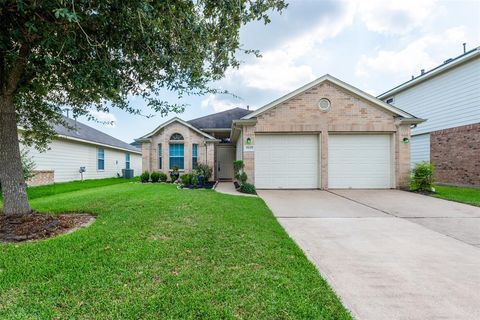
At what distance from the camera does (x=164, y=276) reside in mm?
2793

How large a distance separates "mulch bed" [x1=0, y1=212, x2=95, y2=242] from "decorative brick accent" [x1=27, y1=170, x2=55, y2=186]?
9852 millimetres

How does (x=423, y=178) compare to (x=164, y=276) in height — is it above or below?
above

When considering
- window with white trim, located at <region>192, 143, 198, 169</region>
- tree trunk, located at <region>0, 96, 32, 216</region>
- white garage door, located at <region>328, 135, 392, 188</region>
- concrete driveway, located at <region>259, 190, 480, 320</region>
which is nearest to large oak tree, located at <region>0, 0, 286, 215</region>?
tree trunk, located at <region>0, 96, 32, 216</region>

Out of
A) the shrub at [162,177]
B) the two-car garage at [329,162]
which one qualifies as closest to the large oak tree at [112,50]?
the two-car garage at [329,162]

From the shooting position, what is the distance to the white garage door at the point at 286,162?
11.2 metres

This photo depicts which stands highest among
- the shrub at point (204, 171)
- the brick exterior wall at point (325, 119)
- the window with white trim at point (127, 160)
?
the brick exterior wall at point (325, 119)

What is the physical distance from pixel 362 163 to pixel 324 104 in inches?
127

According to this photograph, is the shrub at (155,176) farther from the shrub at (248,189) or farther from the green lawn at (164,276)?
the green lawn at (164,276)

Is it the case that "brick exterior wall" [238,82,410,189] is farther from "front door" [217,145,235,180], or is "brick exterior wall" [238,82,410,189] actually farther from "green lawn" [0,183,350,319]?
"green lawn" [0,183,350,319]

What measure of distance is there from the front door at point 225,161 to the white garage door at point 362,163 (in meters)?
7.98

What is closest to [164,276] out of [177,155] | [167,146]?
[177,155]

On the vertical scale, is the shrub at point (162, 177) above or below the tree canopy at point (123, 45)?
below

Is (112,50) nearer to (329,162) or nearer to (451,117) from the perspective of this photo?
(329,162)

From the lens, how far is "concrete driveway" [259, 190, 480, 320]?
2.45 meters
